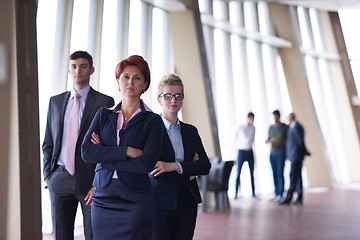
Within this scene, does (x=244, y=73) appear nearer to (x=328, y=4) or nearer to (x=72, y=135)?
(x=328, y=4)

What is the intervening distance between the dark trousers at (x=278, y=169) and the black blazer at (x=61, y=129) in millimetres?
5494

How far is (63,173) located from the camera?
2.48m

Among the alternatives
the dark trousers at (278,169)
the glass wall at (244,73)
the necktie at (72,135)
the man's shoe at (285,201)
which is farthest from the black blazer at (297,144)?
the necktie at (72,135)

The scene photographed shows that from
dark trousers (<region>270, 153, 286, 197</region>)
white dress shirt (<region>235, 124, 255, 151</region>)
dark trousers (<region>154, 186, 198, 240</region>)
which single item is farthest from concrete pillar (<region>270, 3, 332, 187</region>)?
dark trousers (<region>154, 186, 198, 240</region>)

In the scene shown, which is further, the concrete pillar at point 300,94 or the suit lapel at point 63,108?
the concrete pillar at point 300,94

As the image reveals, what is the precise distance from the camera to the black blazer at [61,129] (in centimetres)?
244

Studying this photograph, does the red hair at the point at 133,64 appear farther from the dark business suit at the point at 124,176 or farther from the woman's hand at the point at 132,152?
the woman's hand at the point at 132,152

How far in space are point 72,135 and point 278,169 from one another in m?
5.65

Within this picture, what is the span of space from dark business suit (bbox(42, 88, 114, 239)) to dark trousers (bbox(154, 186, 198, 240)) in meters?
0.56

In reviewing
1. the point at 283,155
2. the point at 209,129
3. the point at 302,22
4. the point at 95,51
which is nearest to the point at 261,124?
the point at 283,155

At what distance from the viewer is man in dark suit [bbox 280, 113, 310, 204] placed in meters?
6.80

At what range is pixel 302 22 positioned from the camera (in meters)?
11.5

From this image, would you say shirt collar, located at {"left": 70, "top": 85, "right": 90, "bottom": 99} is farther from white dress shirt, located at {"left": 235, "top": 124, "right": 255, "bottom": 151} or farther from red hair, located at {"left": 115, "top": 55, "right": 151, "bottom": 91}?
white dress shirt, located at {"left": 235, "top": 124, "right": 255, "bottom": 151}

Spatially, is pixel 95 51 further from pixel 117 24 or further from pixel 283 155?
pixel 283 155
